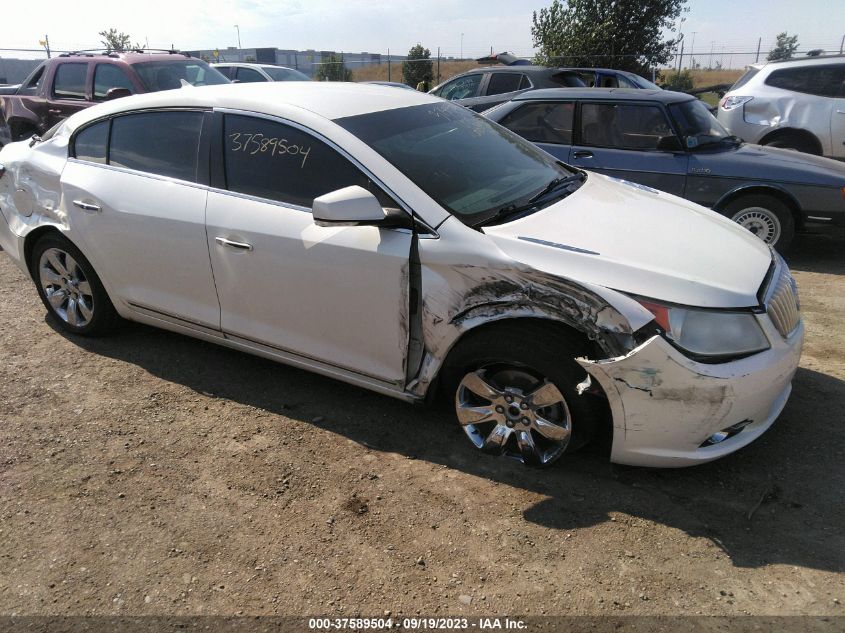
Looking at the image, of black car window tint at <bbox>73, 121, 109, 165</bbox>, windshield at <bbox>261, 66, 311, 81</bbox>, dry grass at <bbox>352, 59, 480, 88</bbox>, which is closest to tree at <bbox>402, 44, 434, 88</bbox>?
dry grass at <bbox>352, 59, 480, 88</bbox>

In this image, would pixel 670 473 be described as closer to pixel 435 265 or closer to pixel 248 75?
pixel 435 265

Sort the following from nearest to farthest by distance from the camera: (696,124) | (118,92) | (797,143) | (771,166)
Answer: (771,166) → (696,124) → (118,92) → (797,143)

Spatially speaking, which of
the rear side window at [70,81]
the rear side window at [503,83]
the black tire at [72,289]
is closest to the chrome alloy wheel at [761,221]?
the rear side window at [503,83]

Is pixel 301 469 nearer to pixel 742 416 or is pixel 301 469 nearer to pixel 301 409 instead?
pixel 301 409

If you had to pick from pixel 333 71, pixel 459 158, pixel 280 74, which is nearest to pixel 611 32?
pixel 280 74

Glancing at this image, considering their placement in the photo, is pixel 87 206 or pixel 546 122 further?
pixel 546 122

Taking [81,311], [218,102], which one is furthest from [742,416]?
[81,311]

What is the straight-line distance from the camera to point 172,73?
9188 mm

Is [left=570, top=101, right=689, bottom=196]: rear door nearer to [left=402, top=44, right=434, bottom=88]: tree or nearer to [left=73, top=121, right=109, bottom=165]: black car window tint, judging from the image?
[left=73, top=121, right=109, bottom=165]: black car window tint

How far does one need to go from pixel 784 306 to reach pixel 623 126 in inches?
155

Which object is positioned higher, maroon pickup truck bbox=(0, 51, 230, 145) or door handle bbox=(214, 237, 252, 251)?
maroon pickup truck bbox=(0, 51, 230, 145)

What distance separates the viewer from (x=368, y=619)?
2.27 meters

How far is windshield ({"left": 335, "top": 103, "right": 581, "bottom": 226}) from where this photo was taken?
3104 millimetres

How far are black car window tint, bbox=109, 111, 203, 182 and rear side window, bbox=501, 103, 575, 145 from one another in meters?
3.95
